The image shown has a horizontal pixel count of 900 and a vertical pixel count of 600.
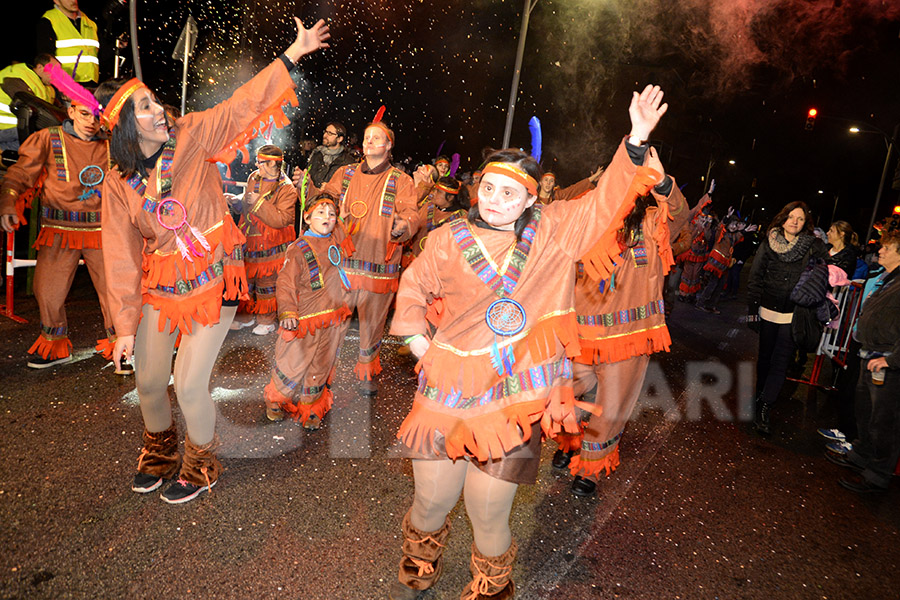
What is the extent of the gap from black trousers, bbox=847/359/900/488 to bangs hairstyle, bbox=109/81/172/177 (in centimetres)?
513

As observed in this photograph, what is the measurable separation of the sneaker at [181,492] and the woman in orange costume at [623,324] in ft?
7.72

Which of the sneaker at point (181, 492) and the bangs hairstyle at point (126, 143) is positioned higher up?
the bangs hairstyle at point (126, 143)

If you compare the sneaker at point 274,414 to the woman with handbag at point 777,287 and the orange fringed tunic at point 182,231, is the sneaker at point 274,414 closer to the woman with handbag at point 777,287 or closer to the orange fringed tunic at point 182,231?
A: the orange fringed tunic at point 182,231

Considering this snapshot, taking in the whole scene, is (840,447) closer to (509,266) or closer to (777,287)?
(777,287)

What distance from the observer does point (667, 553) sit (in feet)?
10.4

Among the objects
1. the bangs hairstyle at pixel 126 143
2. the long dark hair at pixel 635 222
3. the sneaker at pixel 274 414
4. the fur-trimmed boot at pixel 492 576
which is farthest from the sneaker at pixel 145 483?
the long dark hair at pixel 635 222

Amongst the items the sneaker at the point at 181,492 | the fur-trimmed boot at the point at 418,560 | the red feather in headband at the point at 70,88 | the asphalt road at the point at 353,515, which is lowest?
the asphalt road at the point at 353,515

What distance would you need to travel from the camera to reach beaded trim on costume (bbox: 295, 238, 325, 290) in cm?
424

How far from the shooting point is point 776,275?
5016 millimetres

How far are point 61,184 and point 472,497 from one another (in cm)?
446

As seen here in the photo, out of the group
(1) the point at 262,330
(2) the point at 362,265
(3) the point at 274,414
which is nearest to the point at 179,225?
(3) the point at 274,414

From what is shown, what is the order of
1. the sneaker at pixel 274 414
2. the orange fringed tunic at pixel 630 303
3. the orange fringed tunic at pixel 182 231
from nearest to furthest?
1. the orange fringed tunic at pixel 182 231
2. the orange fringed tunic at pixel 630 303
3. the sneaker at pixel 274 414

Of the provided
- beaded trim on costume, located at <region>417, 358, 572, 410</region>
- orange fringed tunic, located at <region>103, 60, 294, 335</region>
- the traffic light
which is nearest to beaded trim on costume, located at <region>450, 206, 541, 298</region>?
beaded trim on costume, located at <region>417, 358, 572, 410</region>

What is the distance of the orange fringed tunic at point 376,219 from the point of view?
4.92 metres
